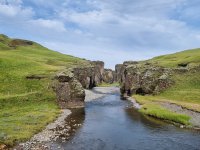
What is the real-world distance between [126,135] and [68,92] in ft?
110

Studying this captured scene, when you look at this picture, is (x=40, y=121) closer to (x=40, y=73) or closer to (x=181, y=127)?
(x=181, y=127)

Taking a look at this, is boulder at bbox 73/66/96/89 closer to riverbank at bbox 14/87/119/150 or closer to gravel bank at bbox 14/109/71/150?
riverbank at bbox 14/87/119/150

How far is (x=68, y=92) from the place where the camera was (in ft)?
270

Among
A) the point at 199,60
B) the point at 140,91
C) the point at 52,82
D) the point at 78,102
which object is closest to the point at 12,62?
the point at 52,82

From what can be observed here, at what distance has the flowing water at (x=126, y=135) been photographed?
44.5 m

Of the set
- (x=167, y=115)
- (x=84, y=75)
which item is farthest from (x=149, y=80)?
(x=84, y=75)

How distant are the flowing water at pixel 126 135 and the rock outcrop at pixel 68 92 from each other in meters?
11.2

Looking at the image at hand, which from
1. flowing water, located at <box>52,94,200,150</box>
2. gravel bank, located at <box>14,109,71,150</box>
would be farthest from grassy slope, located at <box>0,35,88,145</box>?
flowing water, located at <box>52,94,200,150</box>

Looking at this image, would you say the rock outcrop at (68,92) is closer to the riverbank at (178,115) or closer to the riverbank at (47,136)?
the riverbank at (47,136)

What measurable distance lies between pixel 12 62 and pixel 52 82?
97.2 ft

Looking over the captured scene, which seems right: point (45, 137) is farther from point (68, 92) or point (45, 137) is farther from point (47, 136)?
point (68, 92)

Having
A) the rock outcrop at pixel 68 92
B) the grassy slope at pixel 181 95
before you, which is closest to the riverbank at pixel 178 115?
the grassy slope at pixel 181 95

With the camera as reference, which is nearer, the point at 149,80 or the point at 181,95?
the point at 181,95

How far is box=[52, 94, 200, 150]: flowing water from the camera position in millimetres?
44531
